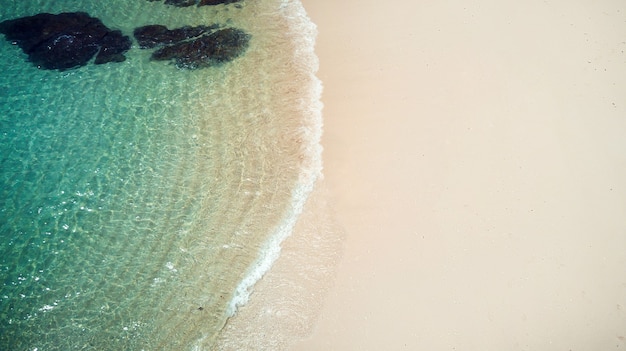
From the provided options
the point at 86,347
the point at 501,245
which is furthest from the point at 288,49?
the point at 86,347

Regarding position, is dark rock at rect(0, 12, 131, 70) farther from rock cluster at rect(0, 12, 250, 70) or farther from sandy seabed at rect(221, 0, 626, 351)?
sandy seabed at rect(221, 0, 626, 351)

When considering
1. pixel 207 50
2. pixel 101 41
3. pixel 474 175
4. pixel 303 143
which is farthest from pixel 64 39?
pixel 474 175

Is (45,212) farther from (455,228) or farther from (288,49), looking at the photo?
(455,228)

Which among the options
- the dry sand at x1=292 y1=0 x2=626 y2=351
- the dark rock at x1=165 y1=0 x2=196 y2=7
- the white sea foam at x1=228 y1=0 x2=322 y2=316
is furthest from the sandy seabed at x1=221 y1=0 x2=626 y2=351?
the dark rock at x1=165 y1=0 x2=196 y2=7

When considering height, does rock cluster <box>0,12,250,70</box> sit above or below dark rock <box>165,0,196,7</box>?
below

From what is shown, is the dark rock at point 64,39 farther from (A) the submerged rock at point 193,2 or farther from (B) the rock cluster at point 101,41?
(A) the submerged rock at point 193,2

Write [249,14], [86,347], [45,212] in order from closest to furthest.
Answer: [86,347] < [45,212] < [249,14]

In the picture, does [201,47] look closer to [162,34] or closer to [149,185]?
[162,34]
